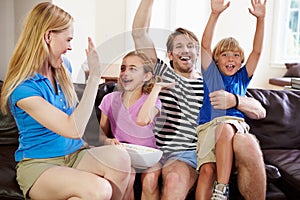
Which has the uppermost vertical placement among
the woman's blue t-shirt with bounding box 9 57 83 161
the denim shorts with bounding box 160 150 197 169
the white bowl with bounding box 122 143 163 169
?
the woman's blue t-shirt with bounding box 9 57 83 161

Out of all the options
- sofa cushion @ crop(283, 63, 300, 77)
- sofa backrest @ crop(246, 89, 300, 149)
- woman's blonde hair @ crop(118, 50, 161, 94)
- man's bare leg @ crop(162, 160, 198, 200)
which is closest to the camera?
woman's blonde hair @ crop(118, 50, 161, 94)

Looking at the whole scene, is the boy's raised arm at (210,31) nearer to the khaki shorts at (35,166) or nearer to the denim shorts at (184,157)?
the denim shorts at (184,157)

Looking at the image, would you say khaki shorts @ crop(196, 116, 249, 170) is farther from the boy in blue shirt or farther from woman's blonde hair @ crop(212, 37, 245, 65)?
woman's blonde hair @ crop(212, 37, 245, 65)

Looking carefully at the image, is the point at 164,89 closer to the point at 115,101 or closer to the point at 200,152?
the point at 115,101

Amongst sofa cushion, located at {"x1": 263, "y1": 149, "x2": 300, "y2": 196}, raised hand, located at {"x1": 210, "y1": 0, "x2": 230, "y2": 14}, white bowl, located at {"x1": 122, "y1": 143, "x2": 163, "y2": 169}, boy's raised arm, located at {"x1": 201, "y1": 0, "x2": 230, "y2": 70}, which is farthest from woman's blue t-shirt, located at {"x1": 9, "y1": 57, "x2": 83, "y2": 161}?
sofa cushion, located at {"x1": 263, "y1": 149, "x2": 300, "y2": 196}

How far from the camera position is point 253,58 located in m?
2.00

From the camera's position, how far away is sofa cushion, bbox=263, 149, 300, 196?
1916 millimetres

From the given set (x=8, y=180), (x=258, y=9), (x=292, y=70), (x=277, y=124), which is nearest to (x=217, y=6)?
(x=258, y=9)

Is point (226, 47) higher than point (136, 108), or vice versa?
point (226, 47)

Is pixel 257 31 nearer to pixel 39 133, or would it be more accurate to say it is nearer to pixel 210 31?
pixel 210 31

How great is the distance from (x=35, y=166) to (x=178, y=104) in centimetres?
63

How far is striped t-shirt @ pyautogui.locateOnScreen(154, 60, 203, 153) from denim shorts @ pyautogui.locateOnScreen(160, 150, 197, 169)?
0.02m

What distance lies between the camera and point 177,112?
1.74m

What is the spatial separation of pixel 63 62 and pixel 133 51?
0.34m
